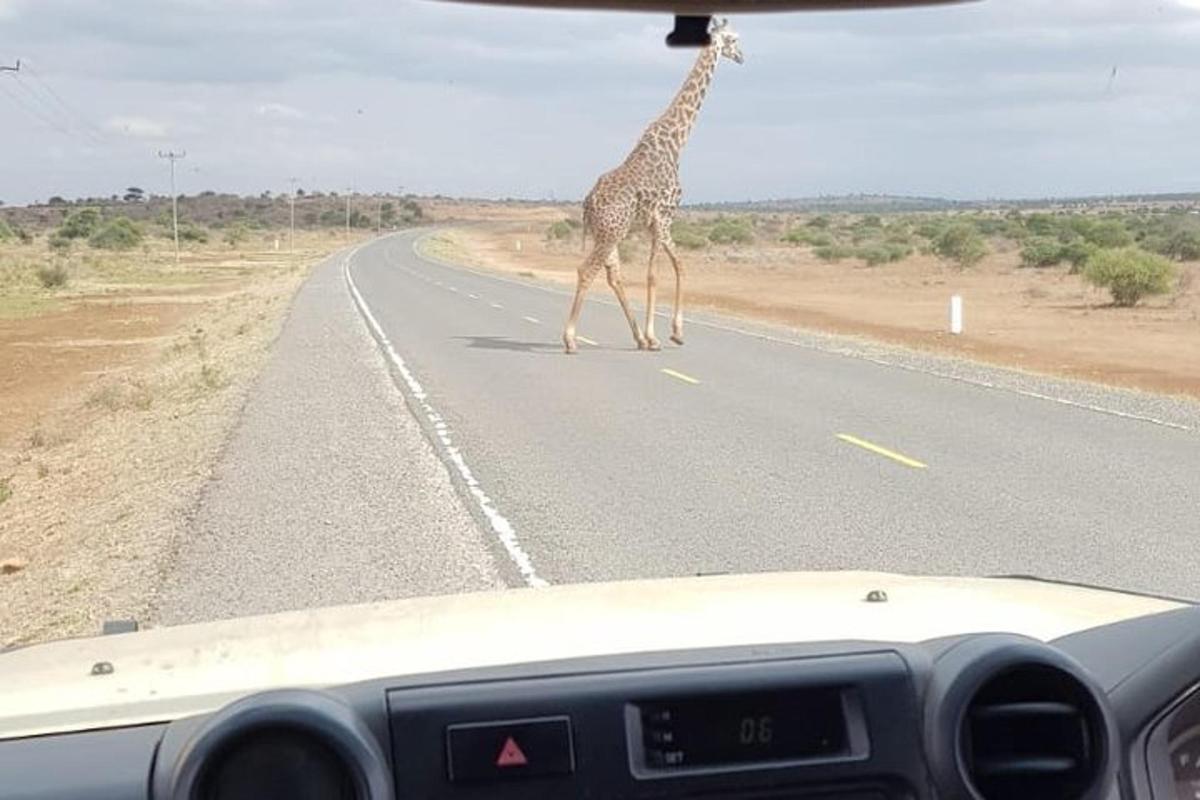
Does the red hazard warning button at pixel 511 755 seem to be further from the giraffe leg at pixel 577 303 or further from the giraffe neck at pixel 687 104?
the giraffe neck at pixel 687 104

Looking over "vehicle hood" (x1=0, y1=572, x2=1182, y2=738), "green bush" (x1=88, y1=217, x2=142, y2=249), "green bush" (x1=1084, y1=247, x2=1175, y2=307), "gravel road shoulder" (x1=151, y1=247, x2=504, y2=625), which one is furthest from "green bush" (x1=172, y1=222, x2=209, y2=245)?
"vehicle hood" (x1=0, y1=572, x2=1182, y2=738)

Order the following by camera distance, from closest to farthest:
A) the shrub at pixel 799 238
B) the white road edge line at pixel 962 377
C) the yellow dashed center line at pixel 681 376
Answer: the white road edge line at pixel 962 377 < the yellow dashed center line at pixel 681 376 < the shrub at pixel 799 238

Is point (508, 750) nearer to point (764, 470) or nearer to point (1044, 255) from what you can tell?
point (764, 470)

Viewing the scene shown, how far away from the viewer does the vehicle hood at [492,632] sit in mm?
3314

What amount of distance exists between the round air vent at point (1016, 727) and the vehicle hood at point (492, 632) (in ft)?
1.31

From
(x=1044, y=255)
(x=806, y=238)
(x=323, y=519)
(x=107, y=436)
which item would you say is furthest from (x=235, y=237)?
(x=323, y=519)

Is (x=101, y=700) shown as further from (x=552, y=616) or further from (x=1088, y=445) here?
(x=1088, y=445)

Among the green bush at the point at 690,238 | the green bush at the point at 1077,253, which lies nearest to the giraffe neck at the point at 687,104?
the green bush at the point at 1077,253

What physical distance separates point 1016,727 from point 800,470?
10.6m

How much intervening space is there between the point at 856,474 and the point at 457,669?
10.6 metres

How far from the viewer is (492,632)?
3.69m

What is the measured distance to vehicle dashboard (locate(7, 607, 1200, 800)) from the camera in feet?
9.38

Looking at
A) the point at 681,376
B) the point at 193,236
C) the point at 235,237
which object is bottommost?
the point at 235,237

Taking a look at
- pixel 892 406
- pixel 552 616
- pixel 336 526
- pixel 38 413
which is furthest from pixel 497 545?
pixel 38 413
